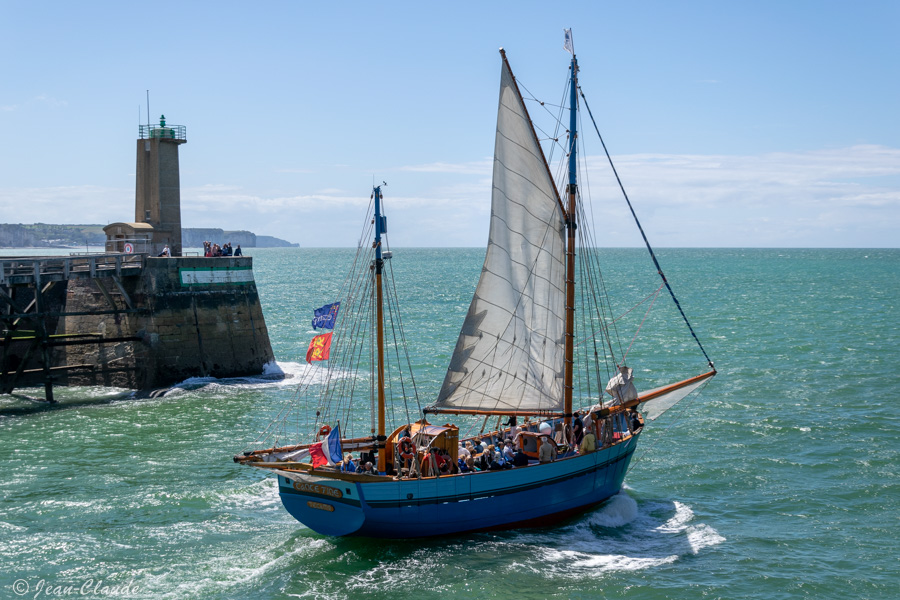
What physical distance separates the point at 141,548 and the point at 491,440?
1052cm

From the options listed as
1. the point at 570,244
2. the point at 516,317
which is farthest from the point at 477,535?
the point at 570,244

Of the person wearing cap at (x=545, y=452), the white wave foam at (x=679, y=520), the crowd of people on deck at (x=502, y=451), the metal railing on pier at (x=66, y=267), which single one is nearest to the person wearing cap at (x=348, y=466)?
the crowd of people on deck at (x=502, y=451)

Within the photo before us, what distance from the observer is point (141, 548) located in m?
23.1

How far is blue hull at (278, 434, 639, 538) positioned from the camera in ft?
75.4

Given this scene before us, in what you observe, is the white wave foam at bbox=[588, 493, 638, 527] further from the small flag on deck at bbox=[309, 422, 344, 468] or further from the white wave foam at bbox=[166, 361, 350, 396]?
the white wave foam at bbox=[166, 361, 350, 396]

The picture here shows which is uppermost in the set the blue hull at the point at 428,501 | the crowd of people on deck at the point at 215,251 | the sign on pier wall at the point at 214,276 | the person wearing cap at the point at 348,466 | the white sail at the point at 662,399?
the crowd of people on deck at the point at 215,251

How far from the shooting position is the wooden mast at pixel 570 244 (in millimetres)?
26422

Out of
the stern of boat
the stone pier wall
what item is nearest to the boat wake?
the stern of boat

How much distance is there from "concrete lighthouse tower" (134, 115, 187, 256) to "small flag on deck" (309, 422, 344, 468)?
30.3m

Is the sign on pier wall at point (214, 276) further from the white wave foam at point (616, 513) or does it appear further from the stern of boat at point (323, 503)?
the white wave foam at point (616, 513)

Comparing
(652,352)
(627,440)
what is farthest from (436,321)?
(627,440)

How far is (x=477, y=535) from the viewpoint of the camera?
24.1 m

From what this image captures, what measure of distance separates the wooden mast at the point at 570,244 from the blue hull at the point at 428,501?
2348 mm

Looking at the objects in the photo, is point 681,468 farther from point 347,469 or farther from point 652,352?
point 652,352
